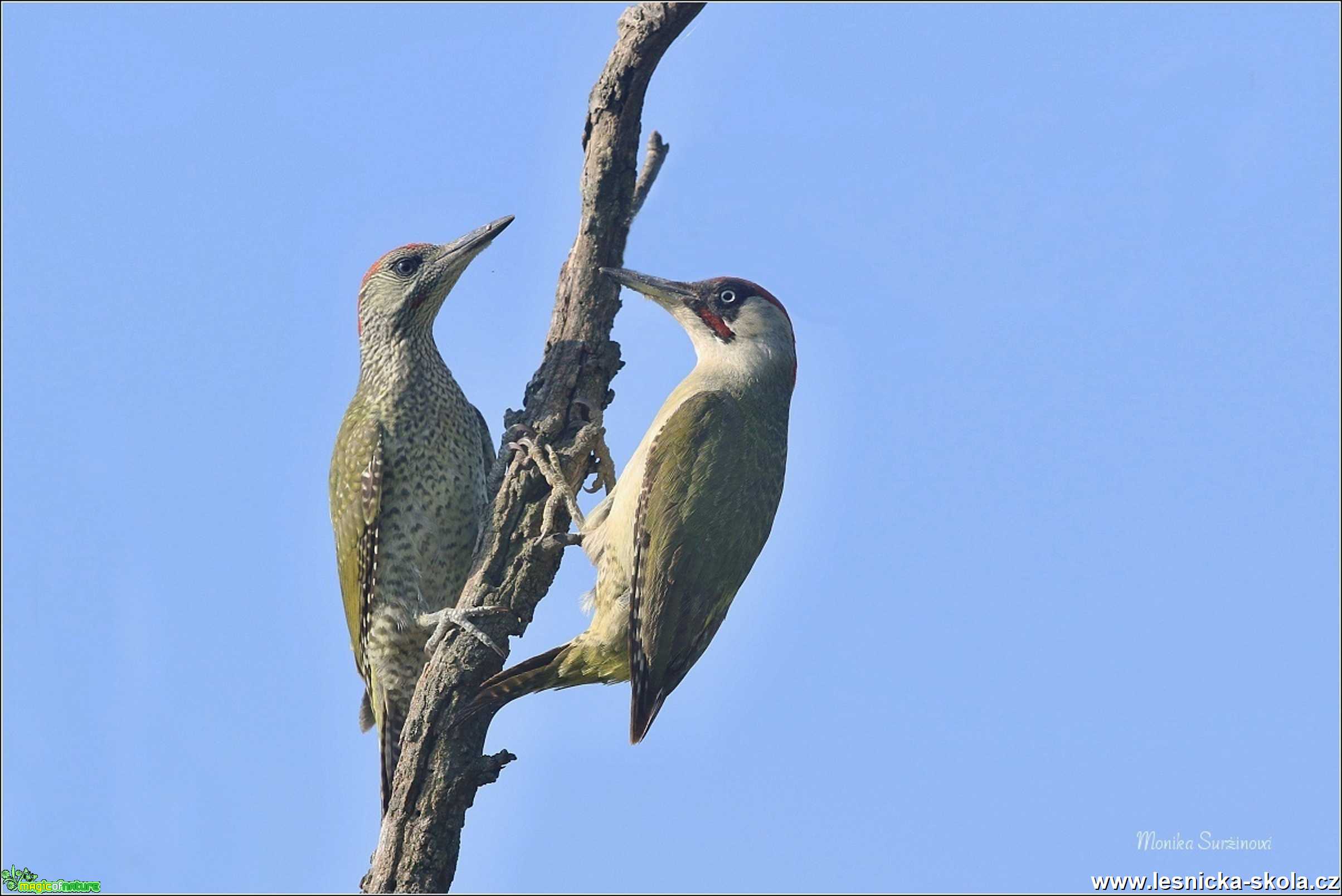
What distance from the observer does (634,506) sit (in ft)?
19.7

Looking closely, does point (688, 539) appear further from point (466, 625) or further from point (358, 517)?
point (358, 517)

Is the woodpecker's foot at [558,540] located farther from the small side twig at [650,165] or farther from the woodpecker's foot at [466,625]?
the small side twig at [650,165]

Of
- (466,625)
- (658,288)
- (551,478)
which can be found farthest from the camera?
(658,288)

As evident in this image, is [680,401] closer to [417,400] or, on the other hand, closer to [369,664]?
[417,400]

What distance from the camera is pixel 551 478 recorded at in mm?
5871

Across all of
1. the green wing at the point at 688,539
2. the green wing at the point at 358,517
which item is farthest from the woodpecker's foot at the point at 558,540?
the green wing at the point at 358,517

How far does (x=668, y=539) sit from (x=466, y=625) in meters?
0.96

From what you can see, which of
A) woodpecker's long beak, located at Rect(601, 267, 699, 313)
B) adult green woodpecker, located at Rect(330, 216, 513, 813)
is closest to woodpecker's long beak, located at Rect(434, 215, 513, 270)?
adult green woodpecker, located at Rect(330, 216, 513, 813)

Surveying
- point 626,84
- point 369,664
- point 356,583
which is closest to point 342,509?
point 356,583

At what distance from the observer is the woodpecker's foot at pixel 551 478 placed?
5863mm

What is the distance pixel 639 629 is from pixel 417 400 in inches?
68.7

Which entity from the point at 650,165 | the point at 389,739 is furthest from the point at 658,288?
the point at 389,739

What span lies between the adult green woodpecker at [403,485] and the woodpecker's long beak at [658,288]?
0.90 m

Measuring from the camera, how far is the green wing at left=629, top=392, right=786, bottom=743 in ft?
19.3
